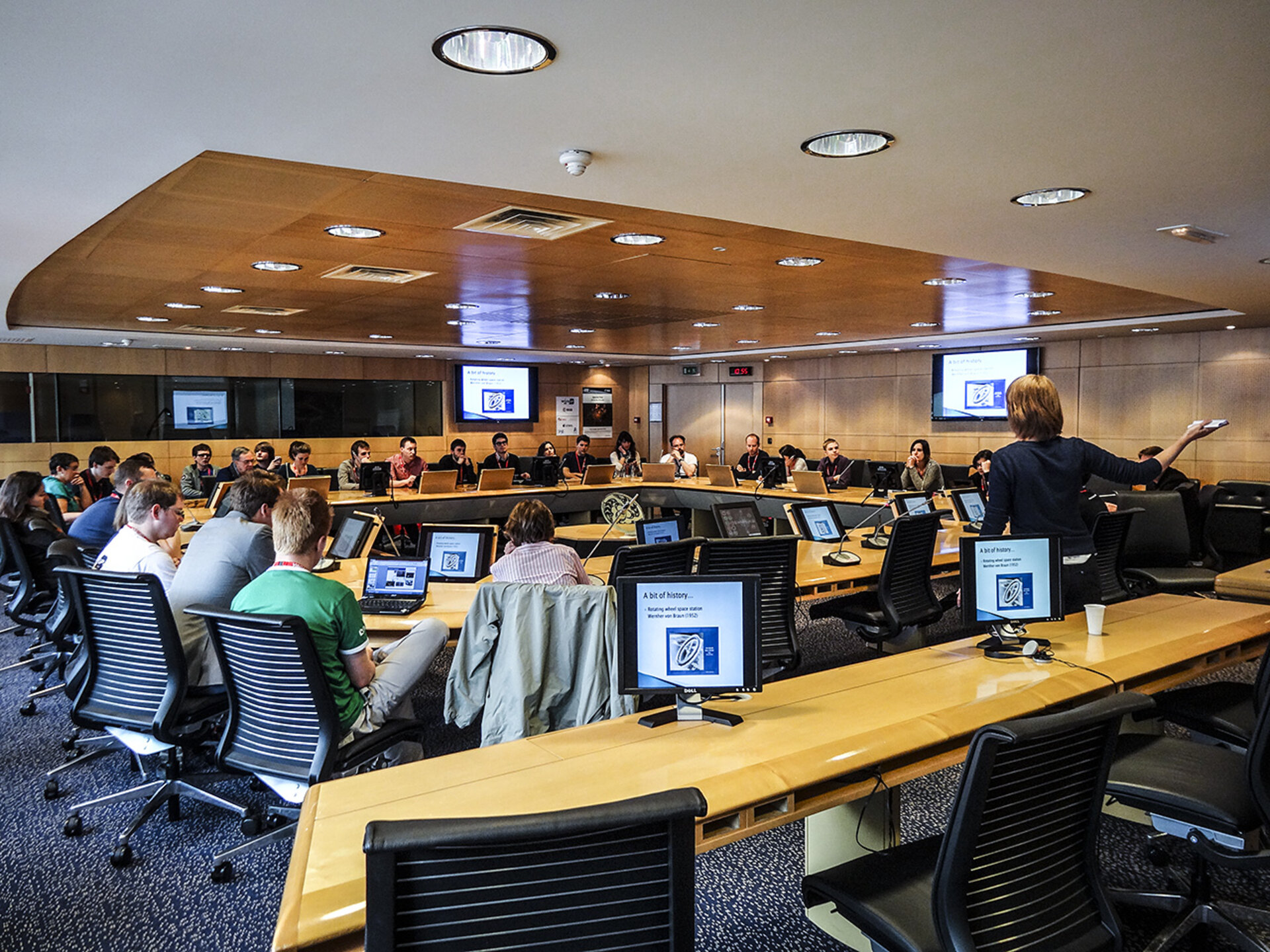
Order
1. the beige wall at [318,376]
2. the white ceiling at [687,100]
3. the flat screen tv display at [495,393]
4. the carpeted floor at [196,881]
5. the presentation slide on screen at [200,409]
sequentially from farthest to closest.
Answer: the flat screen tv display at [495,393] < the presentation slide on screen at [200,409] < the beige wall at [318,376] < the carpeted floor at [196,881] < the white ceiling at [687,100]

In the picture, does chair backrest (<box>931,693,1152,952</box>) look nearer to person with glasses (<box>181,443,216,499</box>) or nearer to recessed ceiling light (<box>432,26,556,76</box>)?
recessed ceiling light (<box>432,26,556,76</box>)

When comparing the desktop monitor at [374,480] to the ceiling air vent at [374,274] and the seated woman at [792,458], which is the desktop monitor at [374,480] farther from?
the seated woman at [792,458]

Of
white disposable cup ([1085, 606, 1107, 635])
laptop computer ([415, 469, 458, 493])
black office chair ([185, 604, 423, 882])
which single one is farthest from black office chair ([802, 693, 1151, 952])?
laptop computer ([415, 469, 458, 493])

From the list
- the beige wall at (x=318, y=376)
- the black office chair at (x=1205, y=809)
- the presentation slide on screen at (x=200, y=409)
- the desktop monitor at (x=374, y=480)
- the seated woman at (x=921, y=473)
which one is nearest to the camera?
the black office chair at (x=1205, y=809)

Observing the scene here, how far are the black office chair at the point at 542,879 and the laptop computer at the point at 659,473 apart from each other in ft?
31.1

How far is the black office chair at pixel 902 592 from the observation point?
449 cm

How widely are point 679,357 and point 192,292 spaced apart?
9524 millimetres

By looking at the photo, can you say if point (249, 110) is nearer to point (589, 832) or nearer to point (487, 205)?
point (487, 205)

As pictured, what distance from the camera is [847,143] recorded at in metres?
2.91

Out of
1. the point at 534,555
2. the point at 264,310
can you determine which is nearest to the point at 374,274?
the point at 264,310

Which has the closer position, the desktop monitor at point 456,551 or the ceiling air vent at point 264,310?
the desktop monitor at point 456,551

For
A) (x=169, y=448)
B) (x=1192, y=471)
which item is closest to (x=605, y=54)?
(x=1192, y=471)

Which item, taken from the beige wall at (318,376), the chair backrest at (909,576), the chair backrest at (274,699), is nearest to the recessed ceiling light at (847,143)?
the chair backrest at (909,576)

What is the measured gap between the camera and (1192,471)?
10469mm
